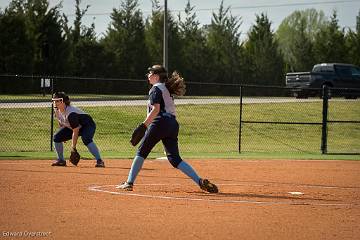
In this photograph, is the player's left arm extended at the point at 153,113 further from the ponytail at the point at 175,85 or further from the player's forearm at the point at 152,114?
the ponytail at the point at 175,85

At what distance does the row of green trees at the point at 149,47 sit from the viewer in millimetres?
37500

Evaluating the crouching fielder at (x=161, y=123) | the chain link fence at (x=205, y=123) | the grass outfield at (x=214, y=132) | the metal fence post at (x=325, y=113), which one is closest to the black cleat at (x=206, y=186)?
the crouching fielder at (x=161, y=123)

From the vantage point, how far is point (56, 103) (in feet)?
45.5

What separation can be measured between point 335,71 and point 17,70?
18168mm

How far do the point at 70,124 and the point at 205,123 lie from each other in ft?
45.4

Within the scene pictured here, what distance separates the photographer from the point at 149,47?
46531 mm

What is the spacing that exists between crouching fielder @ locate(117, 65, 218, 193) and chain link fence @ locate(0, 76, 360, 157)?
9.75 meters

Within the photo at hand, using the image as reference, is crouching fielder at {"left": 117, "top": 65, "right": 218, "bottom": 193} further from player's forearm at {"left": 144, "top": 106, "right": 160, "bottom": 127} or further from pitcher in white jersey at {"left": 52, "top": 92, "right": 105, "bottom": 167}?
pitcher in white jersey at {"left": 52, "top": 92, "right": 105, "bottom": 167}

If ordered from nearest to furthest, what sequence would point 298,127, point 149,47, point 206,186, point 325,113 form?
point 206,186, point 325,113, point 298,127, point 149,47

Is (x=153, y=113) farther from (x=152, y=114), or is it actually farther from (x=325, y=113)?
(x=325, y=113)

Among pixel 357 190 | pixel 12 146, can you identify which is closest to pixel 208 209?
pixel 357 190

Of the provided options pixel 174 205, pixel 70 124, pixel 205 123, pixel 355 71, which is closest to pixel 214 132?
pixel 205 123

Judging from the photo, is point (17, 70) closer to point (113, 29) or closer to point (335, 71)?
point (113, 29)

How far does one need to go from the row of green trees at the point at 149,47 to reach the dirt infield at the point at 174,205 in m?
24.2
